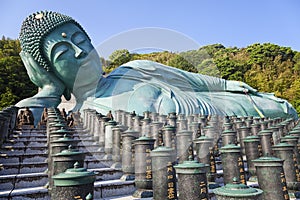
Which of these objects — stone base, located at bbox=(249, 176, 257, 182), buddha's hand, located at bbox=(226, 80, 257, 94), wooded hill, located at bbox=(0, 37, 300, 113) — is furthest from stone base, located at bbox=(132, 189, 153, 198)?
wooded hill, located at bbox=(0, 37, 300, 113)

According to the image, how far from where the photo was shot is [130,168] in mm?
3846

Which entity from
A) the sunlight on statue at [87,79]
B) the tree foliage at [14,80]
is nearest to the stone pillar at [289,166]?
the sunlight on statue at [87,79]

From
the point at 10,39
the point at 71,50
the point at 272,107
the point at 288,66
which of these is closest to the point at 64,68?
the point at 71,50

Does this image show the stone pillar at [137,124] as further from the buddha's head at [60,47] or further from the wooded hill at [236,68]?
the wooded hill at [236,68]

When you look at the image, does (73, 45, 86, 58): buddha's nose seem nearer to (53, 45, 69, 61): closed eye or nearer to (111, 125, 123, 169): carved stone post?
(53, 45, 69, 61): closed eye

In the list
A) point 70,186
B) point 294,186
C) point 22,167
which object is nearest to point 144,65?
point 22,167

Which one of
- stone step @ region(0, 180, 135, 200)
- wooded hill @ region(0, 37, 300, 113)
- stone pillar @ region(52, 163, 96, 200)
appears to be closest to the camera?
stone pillar @ region(52, 163, 96, 200)

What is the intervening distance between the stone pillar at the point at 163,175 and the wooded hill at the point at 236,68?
987 cm

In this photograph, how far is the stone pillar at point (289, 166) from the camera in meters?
3.43

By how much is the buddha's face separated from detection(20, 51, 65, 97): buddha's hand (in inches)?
12.1

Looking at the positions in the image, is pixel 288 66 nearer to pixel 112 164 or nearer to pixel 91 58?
pixel 91 58

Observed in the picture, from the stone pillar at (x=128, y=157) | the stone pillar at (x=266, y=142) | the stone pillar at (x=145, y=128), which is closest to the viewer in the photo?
the stone pillar at (x=128, y=157)

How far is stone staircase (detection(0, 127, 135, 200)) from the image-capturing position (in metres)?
3.23

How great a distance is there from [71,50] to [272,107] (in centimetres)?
840
